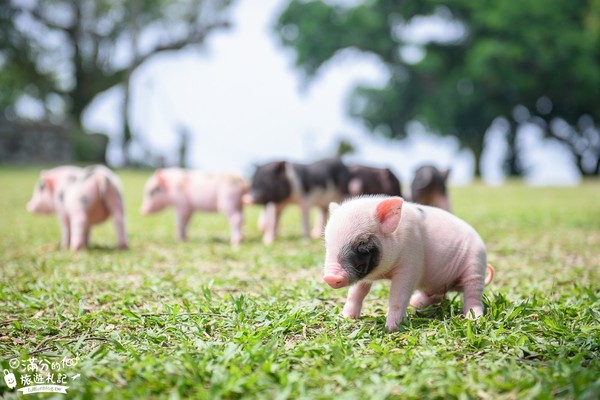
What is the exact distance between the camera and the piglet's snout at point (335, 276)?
3115 millimetres

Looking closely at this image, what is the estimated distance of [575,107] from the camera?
28500 mm

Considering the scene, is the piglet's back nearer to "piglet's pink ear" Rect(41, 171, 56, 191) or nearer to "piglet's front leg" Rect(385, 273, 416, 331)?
"piglet's front leg" Rect(385, 273, 416, 331)

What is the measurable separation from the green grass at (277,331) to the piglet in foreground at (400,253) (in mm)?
155

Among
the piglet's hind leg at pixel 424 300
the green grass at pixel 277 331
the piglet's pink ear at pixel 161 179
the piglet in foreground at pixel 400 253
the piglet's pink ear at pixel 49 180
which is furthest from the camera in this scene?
the piglet's pink ear at pixel 161 179

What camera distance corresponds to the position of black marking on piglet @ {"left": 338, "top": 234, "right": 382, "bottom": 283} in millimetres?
3195

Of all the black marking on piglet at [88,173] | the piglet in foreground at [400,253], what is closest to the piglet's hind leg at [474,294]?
the piglet in foreground at [400,253]

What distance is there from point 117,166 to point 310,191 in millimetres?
19803

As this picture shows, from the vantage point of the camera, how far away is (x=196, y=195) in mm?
7621

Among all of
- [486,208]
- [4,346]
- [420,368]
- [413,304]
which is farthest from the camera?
[486,208]

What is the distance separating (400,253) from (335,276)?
0.45 meters

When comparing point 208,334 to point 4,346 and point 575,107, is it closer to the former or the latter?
point 4,346

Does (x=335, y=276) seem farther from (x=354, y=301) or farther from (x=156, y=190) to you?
(x=156, y=190)

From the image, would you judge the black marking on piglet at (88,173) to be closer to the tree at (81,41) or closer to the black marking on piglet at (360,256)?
the black marking on piglet at (360,256)

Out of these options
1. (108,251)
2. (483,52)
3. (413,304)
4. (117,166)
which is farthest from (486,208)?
(117,166)
